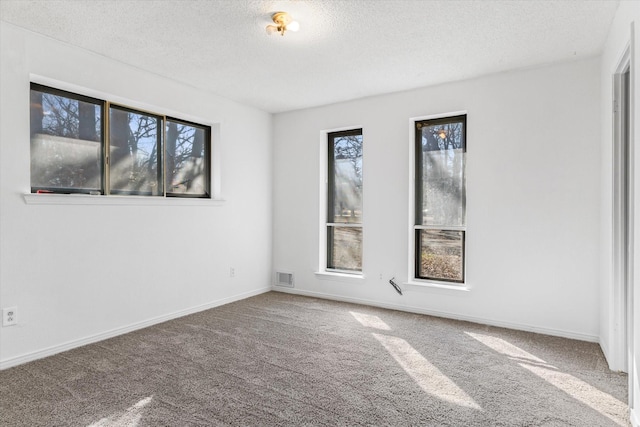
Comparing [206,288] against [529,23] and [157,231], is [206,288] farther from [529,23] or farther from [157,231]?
[529,23]

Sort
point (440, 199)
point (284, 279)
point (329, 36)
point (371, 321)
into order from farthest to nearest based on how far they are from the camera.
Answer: point (284, 279)
point (440, 199)
point (371, 321)
point (329, 36)

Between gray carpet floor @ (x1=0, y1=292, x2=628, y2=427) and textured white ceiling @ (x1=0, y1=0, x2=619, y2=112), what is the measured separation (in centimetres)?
254

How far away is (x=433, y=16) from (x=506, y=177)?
1.82 metres

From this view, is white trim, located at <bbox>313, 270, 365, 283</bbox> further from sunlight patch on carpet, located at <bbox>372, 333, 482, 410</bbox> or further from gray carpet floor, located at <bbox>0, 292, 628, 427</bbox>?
sunlight patch on carpet, located at <bbox>372, 333, 482, 410</bbox>

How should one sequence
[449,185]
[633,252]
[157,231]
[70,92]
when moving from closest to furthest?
[633,252], [70,92], [157,231], [449,185]

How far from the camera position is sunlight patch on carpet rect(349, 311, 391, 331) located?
3788 mm

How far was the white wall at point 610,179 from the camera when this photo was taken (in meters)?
2.06

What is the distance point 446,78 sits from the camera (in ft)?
13.0

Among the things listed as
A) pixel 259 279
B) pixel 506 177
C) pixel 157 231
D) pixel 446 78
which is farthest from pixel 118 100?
pixel 506 177

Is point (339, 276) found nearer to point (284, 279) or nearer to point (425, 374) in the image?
point (284, 279)

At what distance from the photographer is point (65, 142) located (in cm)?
326

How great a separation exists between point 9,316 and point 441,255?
3.97m

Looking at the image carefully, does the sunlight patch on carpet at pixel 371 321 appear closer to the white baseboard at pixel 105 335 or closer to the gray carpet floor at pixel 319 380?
the gray carpet floor at pixel 319 380

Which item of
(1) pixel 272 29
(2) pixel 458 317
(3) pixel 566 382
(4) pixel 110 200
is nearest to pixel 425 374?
(3) pixel 566 382
